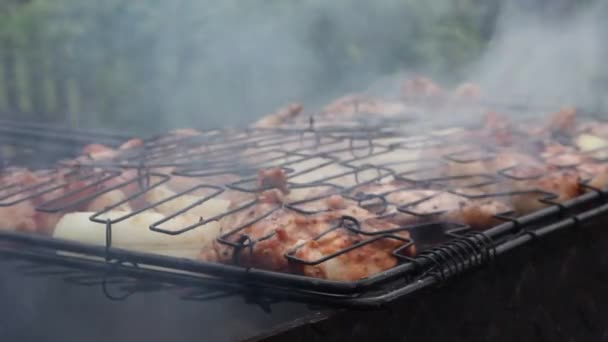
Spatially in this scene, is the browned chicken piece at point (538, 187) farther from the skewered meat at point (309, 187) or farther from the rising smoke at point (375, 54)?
the rising smoke at point (375, 54)

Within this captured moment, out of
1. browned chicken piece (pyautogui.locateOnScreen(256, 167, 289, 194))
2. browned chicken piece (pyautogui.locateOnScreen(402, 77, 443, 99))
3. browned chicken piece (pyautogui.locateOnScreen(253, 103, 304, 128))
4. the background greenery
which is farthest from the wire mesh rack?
the background greenery

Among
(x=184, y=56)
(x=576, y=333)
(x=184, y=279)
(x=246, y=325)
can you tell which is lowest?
(x=576, y=333)

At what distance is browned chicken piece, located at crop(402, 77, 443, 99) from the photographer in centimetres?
520

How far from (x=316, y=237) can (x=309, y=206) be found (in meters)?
0.38

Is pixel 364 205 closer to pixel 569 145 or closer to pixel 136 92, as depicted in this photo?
pixel 569 145

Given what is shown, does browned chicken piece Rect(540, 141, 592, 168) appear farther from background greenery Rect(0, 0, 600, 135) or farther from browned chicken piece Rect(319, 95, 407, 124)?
background greenery Rect(0, 0, 600, 135)

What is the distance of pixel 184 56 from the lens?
7.36m

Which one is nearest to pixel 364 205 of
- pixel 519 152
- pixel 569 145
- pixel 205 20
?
pixel 519 152

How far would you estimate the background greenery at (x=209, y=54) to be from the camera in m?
7.26

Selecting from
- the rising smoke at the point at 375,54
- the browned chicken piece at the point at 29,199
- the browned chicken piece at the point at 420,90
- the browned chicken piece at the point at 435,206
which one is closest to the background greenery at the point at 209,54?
the rising smoke at the point at 375,54

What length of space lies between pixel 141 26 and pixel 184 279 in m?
5.40

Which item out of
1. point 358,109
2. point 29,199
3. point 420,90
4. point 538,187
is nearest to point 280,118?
point 358,109

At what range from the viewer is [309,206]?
240cm

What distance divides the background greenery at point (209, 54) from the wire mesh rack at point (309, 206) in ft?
11.9
